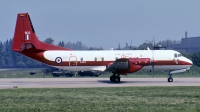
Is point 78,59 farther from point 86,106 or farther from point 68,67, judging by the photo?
point 86,106

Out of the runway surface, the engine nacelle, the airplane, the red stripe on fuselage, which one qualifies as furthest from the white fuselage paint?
the runway surface

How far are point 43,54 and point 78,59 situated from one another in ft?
12.2

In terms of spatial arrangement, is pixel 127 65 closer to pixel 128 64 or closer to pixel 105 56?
pixel 128 64

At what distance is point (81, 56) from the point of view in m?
41.5

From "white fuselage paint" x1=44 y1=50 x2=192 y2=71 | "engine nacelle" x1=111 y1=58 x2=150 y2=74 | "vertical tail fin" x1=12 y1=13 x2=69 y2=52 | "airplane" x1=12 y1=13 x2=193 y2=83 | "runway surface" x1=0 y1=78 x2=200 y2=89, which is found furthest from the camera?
"white fuselage paint" x1=44 y1=50 x2=192 y2=71

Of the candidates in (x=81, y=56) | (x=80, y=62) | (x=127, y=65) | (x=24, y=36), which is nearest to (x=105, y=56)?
(x=81, y=56)

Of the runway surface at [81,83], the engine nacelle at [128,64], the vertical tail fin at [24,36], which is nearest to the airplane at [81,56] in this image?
the vertical tail fin at [24,36]

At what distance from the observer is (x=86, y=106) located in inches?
814

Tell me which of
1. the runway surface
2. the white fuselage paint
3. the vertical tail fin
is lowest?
the runway surface

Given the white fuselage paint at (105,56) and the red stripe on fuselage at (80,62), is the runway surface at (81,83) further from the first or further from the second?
the red stripe on fuselage at (80,62)

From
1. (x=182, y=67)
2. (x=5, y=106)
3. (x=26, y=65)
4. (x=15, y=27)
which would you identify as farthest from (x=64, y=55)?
(x=26, y=65)

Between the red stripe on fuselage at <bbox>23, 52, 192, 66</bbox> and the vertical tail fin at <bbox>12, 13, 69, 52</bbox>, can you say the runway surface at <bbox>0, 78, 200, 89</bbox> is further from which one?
the vertical tail fin at <bbox>12, 13, 69, 52</bbox>

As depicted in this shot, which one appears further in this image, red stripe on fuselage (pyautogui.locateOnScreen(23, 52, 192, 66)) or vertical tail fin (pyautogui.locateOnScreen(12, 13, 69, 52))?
red stripe on fuselage (pyautogui.locateOnScreen(23, 52, 192, 66))

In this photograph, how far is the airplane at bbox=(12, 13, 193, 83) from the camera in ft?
134
